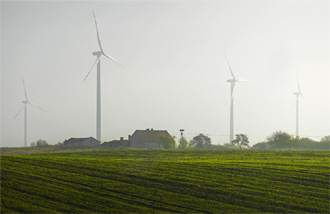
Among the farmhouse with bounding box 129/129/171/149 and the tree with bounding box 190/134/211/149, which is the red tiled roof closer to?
the farmhouse with bounding box 129/129/171/149

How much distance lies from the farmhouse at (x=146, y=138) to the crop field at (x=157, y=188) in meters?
55.4

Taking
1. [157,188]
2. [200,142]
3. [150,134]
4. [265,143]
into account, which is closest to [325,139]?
[265,143]

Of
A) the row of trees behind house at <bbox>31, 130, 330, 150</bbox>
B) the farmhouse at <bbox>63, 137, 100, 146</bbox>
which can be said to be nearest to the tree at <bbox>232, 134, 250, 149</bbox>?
the row of trees behind house at <bbox>31, 130, 330, 150</bbox>

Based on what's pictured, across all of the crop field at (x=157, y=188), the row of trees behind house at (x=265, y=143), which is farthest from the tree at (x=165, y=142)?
the crop field at (x=157, y=188)

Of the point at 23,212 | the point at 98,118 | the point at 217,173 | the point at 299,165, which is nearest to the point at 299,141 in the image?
the point at 98,118

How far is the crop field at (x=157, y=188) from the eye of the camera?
28047mm

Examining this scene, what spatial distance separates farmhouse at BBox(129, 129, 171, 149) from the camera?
319 feet

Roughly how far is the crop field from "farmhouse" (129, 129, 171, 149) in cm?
5544

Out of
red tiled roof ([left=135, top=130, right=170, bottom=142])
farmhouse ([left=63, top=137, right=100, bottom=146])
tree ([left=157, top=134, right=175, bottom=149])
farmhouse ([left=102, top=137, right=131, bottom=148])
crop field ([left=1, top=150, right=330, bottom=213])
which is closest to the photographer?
crop field ([left=1, top=150, right=330, bottom=213])

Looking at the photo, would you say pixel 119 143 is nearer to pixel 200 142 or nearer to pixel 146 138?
pixel 146 138

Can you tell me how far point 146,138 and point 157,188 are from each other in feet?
216

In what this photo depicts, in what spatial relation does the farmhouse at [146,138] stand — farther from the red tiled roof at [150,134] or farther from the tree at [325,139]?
the tree at [325,139]

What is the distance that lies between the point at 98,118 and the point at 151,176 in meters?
48.7

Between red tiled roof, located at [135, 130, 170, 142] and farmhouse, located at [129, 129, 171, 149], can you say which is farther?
red tiled roof, located at [135, 130, 170, 142]
